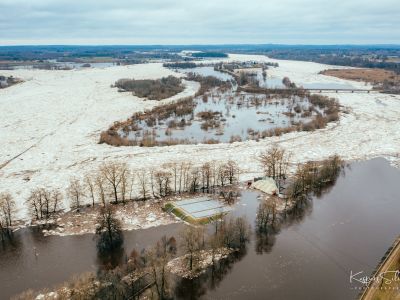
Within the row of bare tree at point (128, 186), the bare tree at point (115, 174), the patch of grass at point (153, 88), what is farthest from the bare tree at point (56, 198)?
the patch of grass at point (153, 88)

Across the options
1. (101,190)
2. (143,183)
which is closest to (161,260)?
(101,190)

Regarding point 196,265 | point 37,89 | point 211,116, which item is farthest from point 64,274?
point 37,89

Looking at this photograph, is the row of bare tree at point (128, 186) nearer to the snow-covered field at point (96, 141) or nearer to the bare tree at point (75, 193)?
the bare tree at point (75, 193)

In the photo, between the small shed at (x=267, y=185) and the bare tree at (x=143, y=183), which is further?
the small shed at (x=267, y=185)

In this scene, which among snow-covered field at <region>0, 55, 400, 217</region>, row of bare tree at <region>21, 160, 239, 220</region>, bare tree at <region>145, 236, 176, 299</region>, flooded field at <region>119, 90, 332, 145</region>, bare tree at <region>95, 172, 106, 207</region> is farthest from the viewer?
flooded field at <region>119, 90, 332, 145</region>

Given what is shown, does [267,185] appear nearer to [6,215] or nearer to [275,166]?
[275,166]

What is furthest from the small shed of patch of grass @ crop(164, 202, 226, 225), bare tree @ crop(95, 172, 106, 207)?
bare tree @ crop(95, 172, 106, 207)

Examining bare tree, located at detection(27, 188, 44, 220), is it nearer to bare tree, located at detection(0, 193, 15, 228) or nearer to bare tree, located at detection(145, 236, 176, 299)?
bare tree, located at detection(0, 193, 15, 228)
